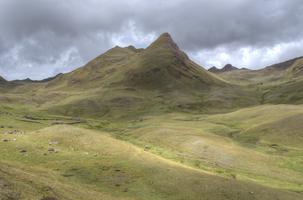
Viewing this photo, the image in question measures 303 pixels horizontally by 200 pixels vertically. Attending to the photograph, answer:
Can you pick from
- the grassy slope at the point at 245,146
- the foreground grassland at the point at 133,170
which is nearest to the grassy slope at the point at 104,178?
the foreground grassland at the point at 133,170

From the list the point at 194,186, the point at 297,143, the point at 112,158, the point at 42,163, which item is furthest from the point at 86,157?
the point at 297,143

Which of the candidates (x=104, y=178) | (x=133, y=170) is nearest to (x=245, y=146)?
(x=133, y=170)

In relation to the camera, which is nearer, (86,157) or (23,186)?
(23,186)

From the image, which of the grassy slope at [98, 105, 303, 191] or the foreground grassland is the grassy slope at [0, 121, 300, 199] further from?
the grassy slope at [98, 105, 303, 191]

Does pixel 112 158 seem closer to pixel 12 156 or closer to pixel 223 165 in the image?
pixel 12 156

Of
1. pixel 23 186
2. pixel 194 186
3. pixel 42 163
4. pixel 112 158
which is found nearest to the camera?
pixel 23 186

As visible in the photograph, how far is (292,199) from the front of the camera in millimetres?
59531

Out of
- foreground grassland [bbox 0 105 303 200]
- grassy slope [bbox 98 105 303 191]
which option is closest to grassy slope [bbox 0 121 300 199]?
foreground grassland [bbox 0 105 303 200]

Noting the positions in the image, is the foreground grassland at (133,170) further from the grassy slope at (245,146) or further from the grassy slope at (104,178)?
the grassy slope at (245,146)

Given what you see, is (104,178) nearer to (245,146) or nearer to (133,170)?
(133,170)

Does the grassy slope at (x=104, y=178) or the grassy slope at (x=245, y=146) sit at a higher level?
the grassy slope at (x=245, y=146)

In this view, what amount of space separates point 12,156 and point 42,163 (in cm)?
534

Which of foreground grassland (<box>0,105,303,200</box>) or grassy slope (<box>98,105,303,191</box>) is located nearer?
foreground grassland (<box>0,105,303,200</box>)

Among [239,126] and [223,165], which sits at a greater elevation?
[239,126]
